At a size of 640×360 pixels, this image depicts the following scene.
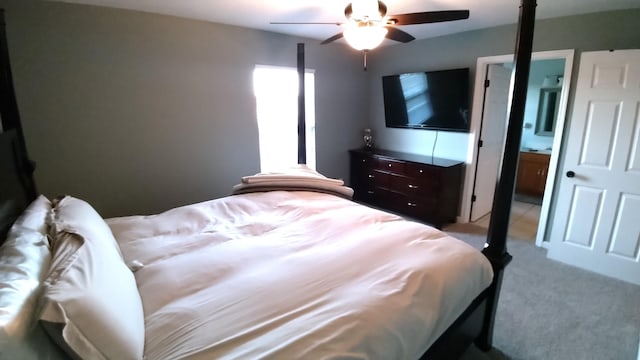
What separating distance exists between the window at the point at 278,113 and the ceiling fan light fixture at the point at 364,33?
1872 millimetres

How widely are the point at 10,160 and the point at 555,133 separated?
4.37 meters

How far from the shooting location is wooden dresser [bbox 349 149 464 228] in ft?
12.4

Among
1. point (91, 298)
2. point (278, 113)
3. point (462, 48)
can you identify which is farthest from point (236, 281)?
point (462, 48)

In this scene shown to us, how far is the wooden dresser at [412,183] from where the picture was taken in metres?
3.77

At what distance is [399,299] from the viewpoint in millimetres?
1239

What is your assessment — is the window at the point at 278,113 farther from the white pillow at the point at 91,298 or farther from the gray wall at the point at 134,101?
the white pillow at the point at 91,298

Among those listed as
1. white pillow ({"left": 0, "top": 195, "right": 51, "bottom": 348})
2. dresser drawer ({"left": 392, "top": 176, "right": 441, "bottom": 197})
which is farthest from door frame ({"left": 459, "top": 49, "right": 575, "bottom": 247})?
white pillow ({"left": 0, "top": 195, "right": 51, "bottom": 348})

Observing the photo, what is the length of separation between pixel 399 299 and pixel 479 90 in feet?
10.9

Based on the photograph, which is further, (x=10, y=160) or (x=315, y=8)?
(x=315, y=8)

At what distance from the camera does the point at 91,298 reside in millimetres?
893

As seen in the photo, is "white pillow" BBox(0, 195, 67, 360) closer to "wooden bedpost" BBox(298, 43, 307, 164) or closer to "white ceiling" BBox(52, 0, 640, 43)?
"white ceiling" BBox(52, 0, 640, 43)

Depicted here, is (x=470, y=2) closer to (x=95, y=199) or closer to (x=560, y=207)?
(x=560, y=207)

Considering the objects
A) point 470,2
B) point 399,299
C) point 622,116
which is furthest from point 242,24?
point 622,116

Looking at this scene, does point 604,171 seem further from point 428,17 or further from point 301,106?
point 301,106
